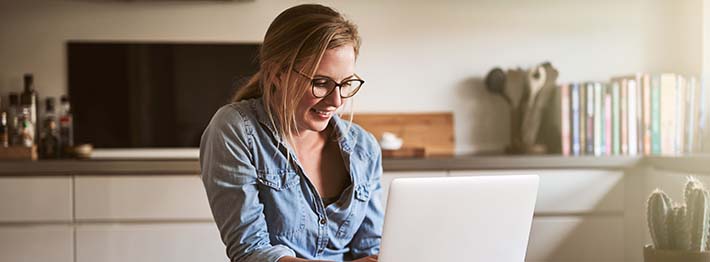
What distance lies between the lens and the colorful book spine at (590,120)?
3746 mm

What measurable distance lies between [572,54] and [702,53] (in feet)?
A: 1.84

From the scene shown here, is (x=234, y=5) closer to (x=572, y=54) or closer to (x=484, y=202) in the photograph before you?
(x=572, y=54)

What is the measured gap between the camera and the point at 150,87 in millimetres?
3904

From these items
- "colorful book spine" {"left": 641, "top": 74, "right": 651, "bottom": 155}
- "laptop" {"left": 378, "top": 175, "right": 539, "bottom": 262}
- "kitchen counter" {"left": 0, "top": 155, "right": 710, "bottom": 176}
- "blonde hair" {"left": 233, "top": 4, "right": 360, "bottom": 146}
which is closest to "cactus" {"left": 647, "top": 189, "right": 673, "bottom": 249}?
"laptop" {"left": 378, "top": 175, "right": 539, "bottom": 262}

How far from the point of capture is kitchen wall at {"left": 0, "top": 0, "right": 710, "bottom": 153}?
12.6 ft

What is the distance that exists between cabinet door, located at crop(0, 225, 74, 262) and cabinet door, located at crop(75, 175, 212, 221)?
0.11 metres

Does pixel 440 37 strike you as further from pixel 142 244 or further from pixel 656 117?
pixel 142 244

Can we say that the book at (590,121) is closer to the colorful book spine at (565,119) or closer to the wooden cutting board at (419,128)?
the colorful book spine at (565,119)

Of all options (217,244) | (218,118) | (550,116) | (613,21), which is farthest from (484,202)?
(613,21)

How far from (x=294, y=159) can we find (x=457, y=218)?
0.43 meters

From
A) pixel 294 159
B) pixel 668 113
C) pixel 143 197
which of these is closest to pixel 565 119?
pixel 668 113

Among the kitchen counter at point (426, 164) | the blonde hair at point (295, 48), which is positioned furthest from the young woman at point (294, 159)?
the kitchen counter at point (426, 164)

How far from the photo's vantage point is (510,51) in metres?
4.00

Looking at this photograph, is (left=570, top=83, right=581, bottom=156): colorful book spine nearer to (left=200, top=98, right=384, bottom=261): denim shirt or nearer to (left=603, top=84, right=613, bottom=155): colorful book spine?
(left=603, top=84, right=613, bottom=155): colorful book spine
